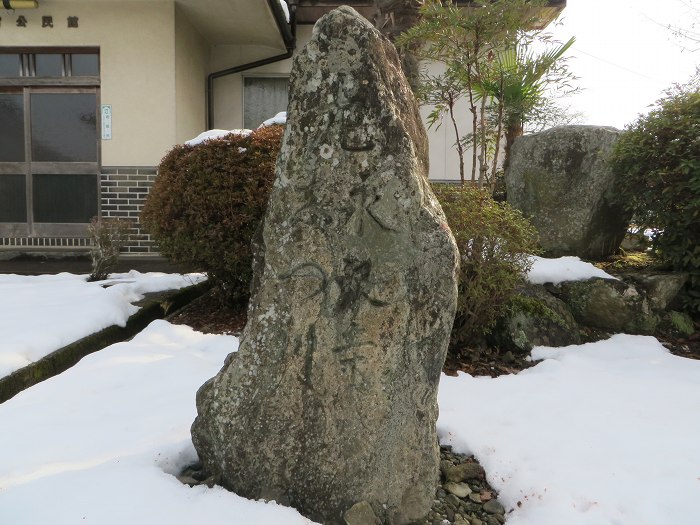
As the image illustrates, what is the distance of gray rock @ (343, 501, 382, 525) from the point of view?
170 cm

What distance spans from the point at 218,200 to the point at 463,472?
2998mm

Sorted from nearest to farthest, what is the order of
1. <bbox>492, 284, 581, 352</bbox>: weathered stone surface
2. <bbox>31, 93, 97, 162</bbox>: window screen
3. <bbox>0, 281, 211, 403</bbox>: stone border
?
<bbox>0, 281, 211, 403</bbox>: stone border < <bbox>492, 284, 581, 352</bbox>: weathered stone surface < <bbox>31, 93, 97, 162</bbox>: window screen

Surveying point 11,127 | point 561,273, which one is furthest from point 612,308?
point 11,127

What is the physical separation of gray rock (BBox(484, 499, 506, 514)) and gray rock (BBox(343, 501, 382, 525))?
22.5 inches

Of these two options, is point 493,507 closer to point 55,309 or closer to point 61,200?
point 55,309

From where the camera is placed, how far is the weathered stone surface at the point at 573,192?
5.27m

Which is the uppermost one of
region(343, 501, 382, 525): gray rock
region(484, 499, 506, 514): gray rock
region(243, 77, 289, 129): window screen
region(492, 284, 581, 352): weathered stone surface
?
region(243, 77, 289, 129): window screen

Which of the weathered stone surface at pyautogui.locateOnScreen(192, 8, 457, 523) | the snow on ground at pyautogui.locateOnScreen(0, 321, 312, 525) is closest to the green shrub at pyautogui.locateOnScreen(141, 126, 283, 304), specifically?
the snow on ground at pyautogui.locateOnScreen(0, 321, 312, 525)

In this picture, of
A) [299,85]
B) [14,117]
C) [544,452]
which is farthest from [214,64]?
[544,452]

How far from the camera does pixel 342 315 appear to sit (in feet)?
5.77

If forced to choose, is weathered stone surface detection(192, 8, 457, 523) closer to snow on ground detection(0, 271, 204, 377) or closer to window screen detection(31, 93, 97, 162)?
snow on ground detection(0, 271, 204, 377)

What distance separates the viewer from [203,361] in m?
3.43

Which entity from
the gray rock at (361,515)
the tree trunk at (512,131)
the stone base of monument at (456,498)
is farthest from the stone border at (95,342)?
the tree trunk at (512,131)

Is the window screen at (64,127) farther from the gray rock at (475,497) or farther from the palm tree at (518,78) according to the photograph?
the gray rock at (475,497)
